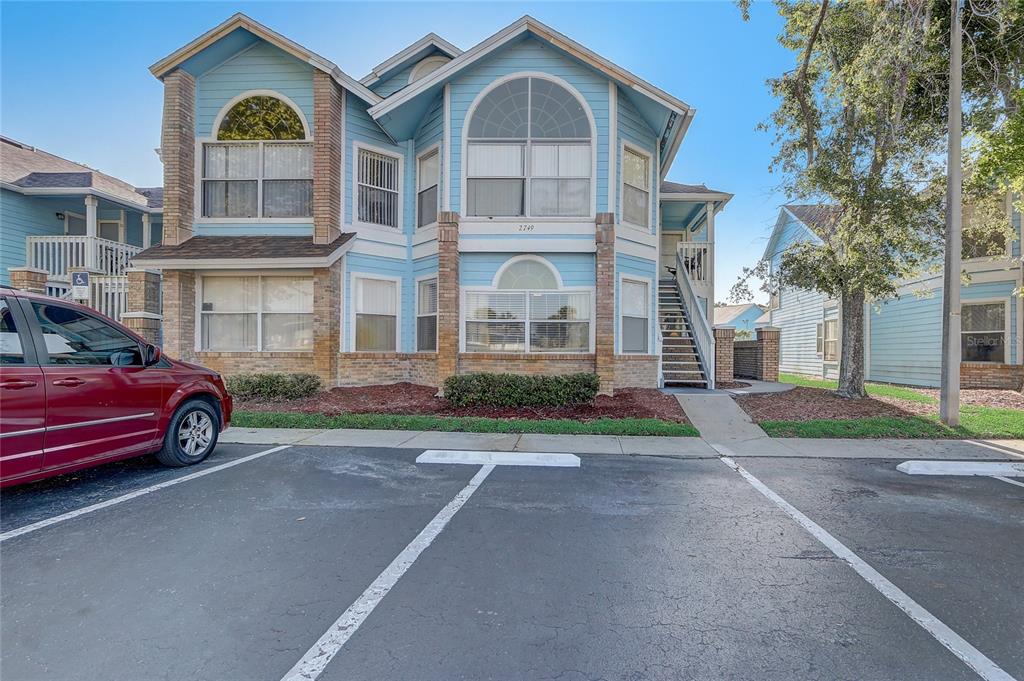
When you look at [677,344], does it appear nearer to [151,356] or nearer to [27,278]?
[151,356]

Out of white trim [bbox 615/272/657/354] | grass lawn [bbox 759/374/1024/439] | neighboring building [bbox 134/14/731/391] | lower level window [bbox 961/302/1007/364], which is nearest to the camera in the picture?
grass lawn [bbox 759/374/1024/439]

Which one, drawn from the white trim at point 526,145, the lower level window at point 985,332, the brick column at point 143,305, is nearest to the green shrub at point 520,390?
the white trim at point 526,145

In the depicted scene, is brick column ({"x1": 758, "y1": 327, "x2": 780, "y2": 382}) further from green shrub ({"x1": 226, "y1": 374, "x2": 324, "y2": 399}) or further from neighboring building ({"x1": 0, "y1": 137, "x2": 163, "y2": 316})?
neighboring building ({"x1": 0, "y1": 137, "x2": 163, "y2": 316})

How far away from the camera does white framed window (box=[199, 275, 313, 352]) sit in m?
11.6

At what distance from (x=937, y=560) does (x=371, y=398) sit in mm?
9321

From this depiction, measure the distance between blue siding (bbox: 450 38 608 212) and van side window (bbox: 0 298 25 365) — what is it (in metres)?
8.09

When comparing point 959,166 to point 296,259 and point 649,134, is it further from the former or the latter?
point 296,259

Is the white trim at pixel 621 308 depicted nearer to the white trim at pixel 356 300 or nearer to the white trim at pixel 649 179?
the white trim at pixel 649 179

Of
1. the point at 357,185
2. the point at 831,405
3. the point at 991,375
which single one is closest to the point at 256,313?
the point at 357,185

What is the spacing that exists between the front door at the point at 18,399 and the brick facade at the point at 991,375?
19133mm

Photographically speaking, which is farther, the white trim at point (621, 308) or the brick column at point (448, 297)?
the white trim at point (621, 308)

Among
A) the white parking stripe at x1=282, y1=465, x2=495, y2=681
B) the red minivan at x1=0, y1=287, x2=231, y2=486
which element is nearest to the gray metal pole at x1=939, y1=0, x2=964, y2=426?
the white parking stripe at x1=282, y1=465, x2=495, y2=681

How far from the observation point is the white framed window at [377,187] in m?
12.0

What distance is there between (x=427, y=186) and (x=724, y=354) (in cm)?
904
